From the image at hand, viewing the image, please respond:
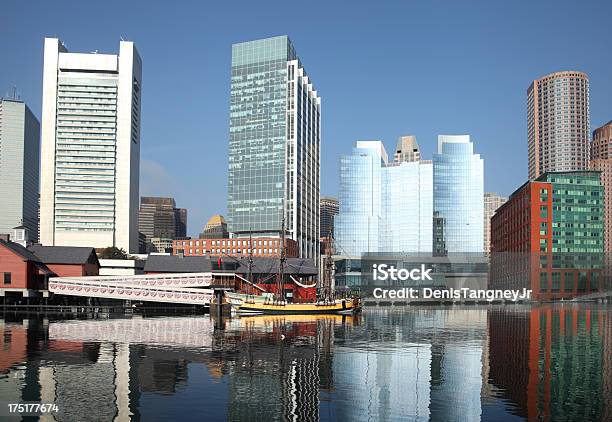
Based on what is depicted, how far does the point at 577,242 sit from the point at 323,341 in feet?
497

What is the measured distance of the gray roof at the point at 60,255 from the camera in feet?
440

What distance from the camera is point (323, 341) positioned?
6906 centimetres

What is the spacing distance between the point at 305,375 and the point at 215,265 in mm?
110138

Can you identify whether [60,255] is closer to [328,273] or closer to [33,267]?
[33,267]

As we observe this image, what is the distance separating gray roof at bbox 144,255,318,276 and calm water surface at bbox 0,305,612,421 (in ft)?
213

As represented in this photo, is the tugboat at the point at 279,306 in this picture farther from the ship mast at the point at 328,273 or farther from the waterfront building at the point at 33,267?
the waterfront building at the point at 33,267

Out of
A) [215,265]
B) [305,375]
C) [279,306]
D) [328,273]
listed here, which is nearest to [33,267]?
[215,265]

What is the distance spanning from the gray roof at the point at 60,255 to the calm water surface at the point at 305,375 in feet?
184

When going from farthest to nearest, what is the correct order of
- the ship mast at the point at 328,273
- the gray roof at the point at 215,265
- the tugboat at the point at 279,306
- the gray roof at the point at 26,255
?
the gray roof at the point at 215,265 → the ship mast at the point at 328,273 → the gray roof at the point at 26,255 → the tugboat at the point at 279,306

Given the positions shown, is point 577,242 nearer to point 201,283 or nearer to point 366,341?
point 201,283

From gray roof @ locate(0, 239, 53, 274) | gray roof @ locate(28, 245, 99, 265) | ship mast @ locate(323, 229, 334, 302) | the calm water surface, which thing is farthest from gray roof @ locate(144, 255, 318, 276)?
the calm water surface

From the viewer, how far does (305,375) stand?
4669cm

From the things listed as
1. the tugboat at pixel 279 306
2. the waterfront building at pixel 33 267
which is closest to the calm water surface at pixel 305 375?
the tugboat at pixel 279 306

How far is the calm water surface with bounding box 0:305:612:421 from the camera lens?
119 feet
